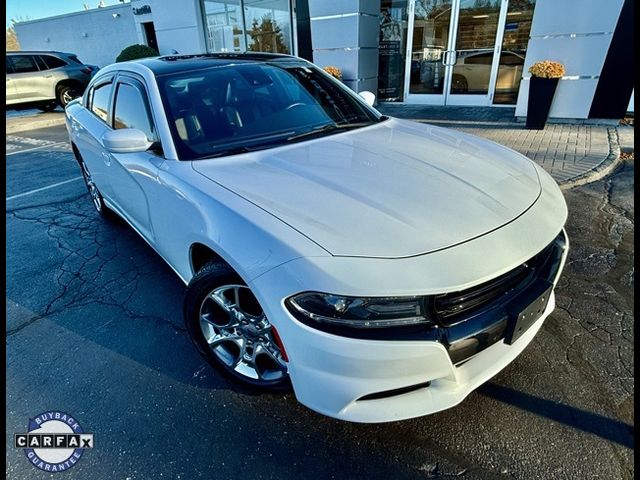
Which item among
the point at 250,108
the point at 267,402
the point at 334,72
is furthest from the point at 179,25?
the point at 267,402

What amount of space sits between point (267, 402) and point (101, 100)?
328 centimetres

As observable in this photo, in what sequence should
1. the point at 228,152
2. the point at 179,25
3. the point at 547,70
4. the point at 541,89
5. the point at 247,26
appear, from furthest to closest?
the point at 179,25 < the point at 247,26 < the point at 541,89 < the point at 547,70 < the point at 228,152

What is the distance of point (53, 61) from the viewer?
1262 centimetres

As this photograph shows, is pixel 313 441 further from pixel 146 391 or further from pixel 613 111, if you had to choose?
pixel 613 111

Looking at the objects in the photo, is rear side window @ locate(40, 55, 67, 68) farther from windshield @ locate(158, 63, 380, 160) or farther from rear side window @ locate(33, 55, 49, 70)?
windshield @ locate(158, 63, 380, 160)

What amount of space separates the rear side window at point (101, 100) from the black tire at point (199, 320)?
2325mm

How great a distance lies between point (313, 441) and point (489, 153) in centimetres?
197

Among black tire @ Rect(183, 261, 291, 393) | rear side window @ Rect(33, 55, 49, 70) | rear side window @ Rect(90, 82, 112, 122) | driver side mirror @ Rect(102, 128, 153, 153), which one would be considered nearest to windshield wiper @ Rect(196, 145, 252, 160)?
driver side mirror @ Rect(102, 128, 153, 153)

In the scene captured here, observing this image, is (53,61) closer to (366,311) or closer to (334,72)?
(334,72)

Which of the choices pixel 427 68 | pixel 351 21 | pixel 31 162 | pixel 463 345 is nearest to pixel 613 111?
pixel 427 68

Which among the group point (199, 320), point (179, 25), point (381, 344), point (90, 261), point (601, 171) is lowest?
point (90, 261)

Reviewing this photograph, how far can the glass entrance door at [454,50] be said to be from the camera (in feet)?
28.2

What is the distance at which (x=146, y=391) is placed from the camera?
2145 mm

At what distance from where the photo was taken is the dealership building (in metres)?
6.78
